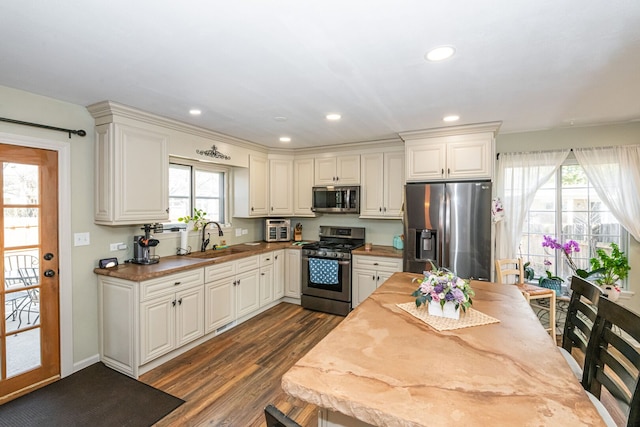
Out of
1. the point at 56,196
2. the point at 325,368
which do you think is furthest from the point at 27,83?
the point at 325,368

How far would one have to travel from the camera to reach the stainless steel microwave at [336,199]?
439cm

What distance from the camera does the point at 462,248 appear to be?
3408mm

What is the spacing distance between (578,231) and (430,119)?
2297 millimetres

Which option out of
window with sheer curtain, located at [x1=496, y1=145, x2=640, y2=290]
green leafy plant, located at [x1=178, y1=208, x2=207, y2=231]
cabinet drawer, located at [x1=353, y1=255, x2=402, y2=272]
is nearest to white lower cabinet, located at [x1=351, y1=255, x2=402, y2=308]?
cabinet drawer, located at [x1=353, y1=255, x2=402, y2=272]

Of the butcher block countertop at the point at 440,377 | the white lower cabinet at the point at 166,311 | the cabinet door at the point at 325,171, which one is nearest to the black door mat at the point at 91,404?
the white lower cabinet at the point at 166,311

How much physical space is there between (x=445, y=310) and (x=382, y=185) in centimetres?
273

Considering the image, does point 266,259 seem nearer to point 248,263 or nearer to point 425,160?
point 248,263

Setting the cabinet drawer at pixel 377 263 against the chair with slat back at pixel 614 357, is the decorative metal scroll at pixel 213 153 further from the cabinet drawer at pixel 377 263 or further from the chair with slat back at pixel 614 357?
the chair with slat back at pixel 614 357

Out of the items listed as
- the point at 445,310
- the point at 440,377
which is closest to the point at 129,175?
the point at 445,310

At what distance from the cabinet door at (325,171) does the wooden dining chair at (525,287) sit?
7.94 feet

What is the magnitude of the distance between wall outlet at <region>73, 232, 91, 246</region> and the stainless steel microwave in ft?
9.14

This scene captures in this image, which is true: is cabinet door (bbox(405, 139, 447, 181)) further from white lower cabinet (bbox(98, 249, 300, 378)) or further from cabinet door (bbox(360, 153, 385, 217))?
white lower cabinet (bbox(98, 249, 300, 378))

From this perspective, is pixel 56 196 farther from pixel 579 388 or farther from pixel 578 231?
pixel 578 231

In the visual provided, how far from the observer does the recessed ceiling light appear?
1.75m
